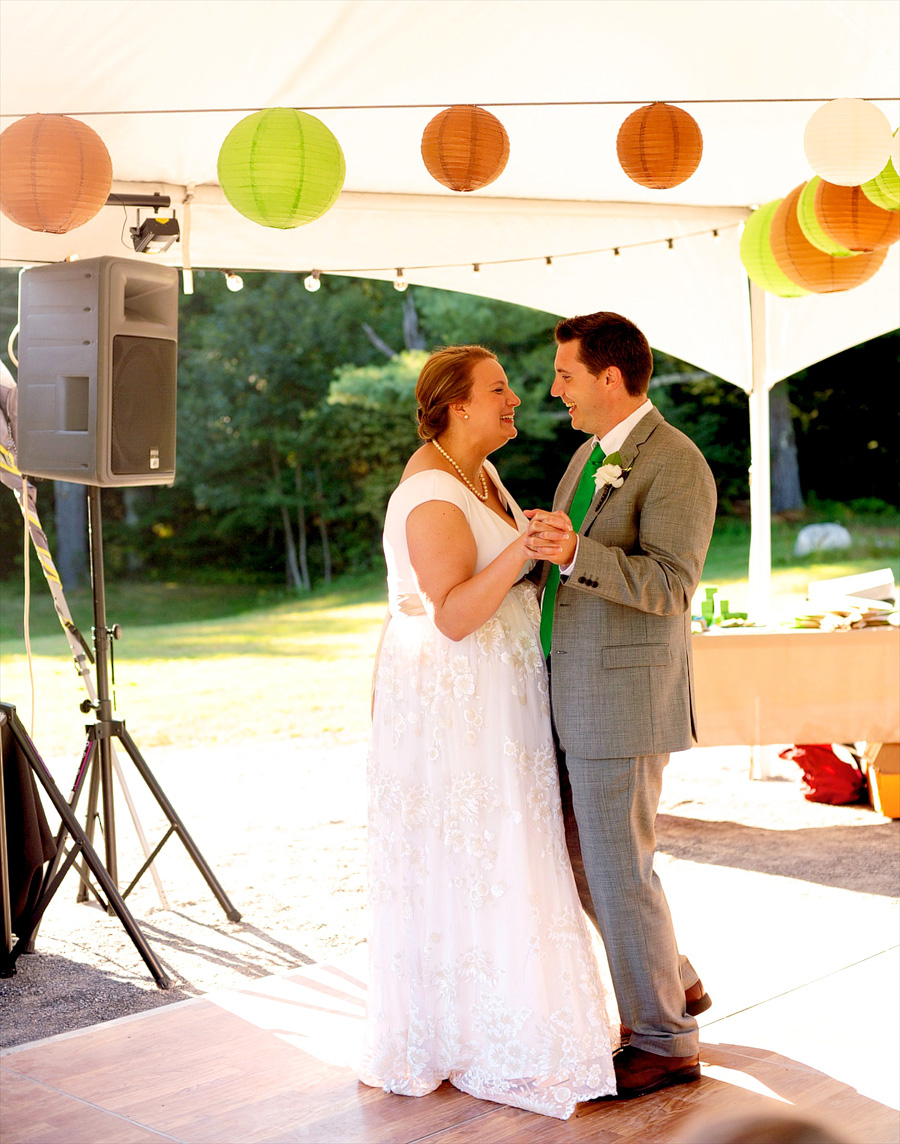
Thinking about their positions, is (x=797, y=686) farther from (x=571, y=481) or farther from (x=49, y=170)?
(x=49, y=170)

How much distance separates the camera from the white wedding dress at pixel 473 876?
9.35ft

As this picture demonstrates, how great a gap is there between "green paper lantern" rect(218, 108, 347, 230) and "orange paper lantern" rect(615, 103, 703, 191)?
893mm

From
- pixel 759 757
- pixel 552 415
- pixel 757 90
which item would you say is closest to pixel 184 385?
pixel 552 415

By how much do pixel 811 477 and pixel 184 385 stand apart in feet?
31.4

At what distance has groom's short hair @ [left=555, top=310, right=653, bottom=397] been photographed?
2.88 meters

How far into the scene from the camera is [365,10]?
3609 mm

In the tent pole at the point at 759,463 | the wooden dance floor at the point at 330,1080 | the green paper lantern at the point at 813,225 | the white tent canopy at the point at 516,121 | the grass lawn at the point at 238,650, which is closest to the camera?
the wooden dance floor at the point at 330,1080

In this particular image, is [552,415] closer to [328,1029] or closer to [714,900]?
[714,900]

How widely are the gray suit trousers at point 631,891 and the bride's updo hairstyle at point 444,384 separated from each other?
0.86 m

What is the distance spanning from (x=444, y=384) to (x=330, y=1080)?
167 centimetres

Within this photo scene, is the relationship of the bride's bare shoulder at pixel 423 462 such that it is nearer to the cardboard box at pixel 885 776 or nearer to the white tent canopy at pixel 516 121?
the white tent canopy at pixel 516 121

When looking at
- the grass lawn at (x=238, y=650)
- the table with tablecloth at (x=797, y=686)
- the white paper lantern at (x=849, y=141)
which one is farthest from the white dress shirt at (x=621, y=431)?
the grass lawn at (x=238, y=650)

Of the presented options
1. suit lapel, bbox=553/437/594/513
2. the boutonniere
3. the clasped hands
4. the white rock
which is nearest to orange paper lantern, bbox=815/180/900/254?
suit lapel, bbox=553/437/594/513

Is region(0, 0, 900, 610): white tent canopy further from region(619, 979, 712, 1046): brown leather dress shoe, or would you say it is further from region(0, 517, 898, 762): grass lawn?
region(619, 979, 712, 1046): brown leather dress shoe
